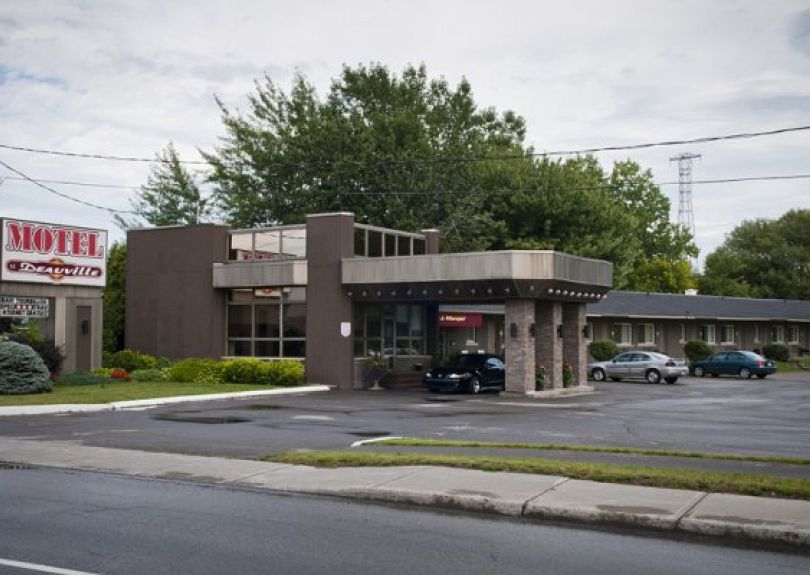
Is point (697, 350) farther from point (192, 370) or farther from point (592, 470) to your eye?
point (592, 470)

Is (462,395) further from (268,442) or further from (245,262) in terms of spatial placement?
(268,442)

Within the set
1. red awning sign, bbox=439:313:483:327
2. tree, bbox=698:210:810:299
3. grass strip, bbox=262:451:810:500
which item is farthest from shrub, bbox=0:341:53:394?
tree, bbox=698:210:810:299

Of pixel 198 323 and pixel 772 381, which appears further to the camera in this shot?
pixel 772 381

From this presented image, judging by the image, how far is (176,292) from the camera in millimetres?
37531

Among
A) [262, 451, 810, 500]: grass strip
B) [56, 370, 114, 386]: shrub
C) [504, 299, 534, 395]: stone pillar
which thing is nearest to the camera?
[262, 451, 810, 500]: grass strip

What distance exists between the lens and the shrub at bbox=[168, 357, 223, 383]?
33.8m

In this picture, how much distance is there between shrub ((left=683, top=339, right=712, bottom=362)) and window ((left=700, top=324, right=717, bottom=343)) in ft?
19.2

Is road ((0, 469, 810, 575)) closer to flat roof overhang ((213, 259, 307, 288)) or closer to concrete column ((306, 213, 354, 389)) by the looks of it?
concrete column ((306, 213, 354, 389))

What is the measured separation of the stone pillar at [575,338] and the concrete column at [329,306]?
28.2ft

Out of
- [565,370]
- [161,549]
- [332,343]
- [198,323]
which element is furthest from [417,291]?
[161,549]

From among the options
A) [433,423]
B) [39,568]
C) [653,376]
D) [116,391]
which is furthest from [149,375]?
[39,568]

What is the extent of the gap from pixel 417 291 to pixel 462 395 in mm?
4082

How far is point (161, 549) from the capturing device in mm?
8492

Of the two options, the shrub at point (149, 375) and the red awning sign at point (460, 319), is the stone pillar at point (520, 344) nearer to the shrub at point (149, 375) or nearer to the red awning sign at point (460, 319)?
the shrub at point (149, 375)
